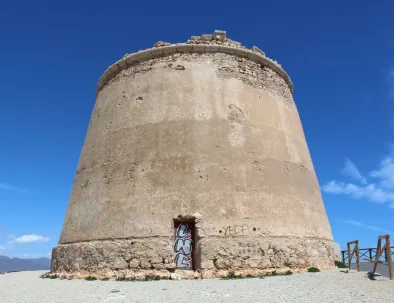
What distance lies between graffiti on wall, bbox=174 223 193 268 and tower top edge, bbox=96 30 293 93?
6.00 m

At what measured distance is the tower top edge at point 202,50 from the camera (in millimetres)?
12406

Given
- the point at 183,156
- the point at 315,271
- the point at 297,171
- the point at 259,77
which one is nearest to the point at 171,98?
the point at 183,156

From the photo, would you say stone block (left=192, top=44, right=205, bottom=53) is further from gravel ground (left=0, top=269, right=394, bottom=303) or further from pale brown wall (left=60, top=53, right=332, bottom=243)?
gravel ground (left=0, top=269, right=394, bottom=303)

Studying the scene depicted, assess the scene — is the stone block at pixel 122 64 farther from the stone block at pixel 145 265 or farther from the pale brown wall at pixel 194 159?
the stone block at pixel 145 265

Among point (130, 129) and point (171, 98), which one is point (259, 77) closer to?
point (171, 98)

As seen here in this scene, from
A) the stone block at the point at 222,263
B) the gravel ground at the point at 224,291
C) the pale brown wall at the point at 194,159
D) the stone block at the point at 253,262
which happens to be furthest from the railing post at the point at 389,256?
the stone block at the point at 222,263

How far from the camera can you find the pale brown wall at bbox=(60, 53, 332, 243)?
10.2 m

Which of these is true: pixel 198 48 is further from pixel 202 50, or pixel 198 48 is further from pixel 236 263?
pixel 236 263

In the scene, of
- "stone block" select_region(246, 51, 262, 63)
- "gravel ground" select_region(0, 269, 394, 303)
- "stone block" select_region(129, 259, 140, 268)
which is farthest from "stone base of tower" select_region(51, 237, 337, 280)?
"stone block" select_region(246, 51, 262, 63)

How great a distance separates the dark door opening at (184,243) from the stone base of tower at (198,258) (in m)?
0.18

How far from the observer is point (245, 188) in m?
10.5

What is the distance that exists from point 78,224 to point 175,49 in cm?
648

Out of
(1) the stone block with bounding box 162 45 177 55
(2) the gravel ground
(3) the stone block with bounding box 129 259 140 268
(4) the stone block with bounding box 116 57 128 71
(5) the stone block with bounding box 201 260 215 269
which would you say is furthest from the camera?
(4) the stone block with bounding box 116 57 128 71

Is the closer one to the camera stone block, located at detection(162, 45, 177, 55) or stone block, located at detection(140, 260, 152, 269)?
stone block, located at detection(140, 260, 152, 269)
